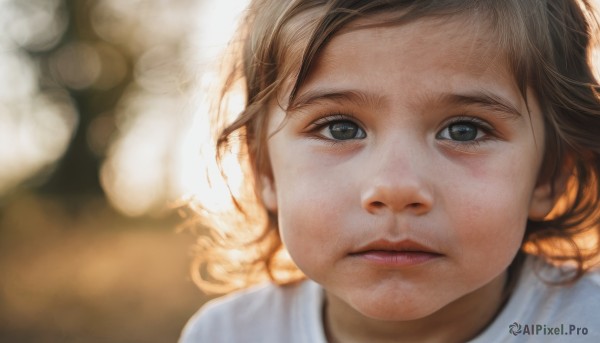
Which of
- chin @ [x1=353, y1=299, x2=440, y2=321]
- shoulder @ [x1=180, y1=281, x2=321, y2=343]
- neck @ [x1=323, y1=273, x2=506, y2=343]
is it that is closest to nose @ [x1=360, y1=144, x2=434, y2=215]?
chin @ [x1=353, y1=299, x2=440, y2=321]

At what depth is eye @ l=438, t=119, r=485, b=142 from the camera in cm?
169

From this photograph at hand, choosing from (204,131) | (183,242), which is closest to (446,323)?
(204,131)

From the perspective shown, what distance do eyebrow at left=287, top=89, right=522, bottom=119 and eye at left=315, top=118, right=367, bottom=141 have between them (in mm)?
66

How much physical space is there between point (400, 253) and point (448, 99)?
0.37m

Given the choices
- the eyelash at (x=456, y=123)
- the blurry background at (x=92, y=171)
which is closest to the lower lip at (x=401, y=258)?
the eyelash at (x=456, y=123)

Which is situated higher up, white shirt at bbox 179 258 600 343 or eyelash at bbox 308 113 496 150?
eyelash at bbox 308 113 496 150

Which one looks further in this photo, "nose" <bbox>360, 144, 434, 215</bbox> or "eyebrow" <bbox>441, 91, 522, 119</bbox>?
"eyebrow" <bbox>441, 91, 522, 119</bbox>

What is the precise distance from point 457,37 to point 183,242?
644 cm

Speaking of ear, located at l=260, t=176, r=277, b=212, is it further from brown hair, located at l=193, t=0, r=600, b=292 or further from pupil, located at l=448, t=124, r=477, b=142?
pupil, located at l=448, t=124, r=477, b=142

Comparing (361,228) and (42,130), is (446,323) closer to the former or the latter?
(361,228)

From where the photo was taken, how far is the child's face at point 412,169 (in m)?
1.59

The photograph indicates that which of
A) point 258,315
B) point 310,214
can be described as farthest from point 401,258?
point 258,315

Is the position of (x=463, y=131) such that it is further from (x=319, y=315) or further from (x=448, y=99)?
(x=319, y=315)

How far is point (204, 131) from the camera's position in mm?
2486
